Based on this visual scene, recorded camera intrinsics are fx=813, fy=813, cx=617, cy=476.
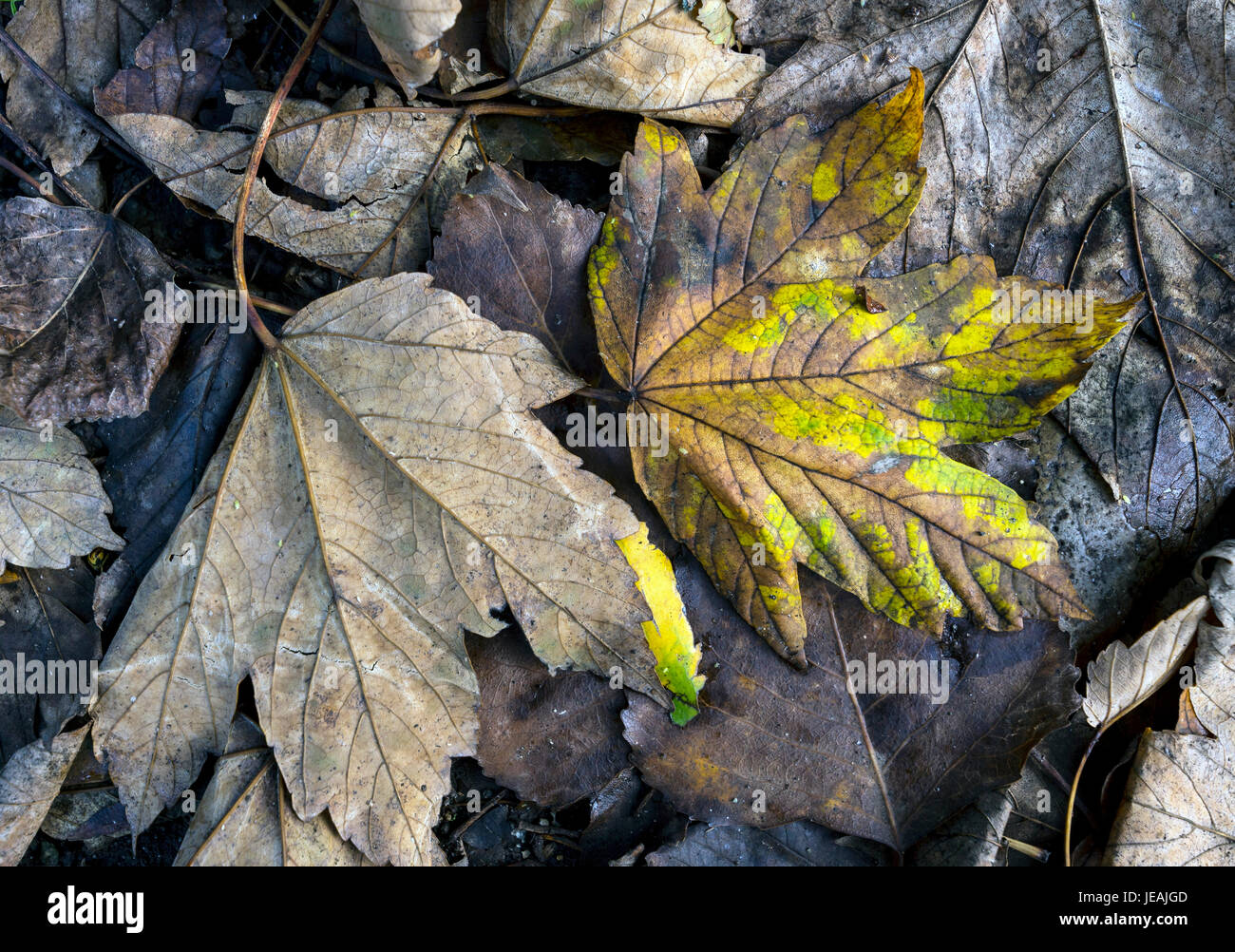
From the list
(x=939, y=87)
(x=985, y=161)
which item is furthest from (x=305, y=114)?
(x=985, y=161)

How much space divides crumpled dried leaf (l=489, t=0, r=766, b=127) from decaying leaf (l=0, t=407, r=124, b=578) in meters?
1.73

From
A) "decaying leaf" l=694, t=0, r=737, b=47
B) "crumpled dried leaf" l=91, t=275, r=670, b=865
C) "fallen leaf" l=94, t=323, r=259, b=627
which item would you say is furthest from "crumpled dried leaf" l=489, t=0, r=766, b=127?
"fallen leaf" l=94, t=323, r=259, b=627

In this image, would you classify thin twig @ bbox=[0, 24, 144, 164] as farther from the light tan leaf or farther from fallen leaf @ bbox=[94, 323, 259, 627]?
the light tan leaf

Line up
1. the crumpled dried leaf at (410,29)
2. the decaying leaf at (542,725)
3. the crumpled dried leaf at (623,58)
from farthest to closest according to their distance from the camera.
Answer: the decaying leaf at (542,725), the crumpled dried leaf at (623,58), the crumpled dried leaf at (410,29)

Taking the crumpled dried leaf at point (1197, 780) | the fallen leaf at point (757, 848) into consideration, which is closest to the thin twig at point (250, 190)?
the fallen leaf at point (757, 848)

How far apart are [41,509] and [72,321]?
0.55 metres

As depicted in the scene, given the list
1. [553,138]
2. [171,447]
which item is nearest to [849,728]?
[553,138]

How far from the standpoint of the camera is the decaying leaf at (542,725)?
2.31 meters

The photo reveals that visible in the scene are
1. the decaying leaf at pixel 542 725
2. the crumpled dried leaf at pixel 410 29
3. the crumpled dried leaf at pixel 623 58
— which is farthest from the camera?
the decaying leaf at pixel 542 725

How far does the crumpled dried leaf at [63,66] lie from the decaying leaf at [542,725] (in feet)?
6.26

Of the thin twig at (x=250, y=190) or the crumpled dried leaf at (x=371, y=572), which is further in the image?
the thin twig at (x=250, y=190)

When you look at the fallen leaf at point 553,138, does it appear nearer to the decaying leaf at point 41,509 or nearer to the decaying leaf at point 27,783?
the decaying leaf at point 41,509
